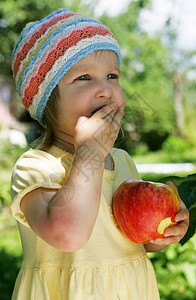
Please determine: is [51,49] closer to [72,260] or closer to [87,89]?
[87,89]

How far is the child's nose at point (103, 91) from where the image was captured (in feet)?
3.86

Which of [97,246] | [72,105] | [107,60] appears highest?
[107,60]

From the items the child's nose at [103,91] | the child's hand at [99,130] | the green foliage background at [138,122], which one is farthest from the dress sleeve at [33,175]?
the green foliage background at [138,122]

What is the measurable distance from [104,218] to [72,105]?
15.3 inches

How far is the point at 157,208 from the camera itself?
117 cm

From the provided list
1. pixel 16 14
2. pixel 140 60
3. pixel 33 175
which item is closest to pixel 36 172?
pixel 33 175

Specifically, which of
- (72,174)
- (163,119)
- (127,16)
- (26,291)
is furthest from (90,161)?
(163,119)

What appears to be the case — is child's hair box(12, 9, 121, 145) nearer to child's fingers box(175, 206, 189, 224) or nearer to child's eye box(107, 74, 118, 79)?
child's eye box(107, 74, 118, 79)

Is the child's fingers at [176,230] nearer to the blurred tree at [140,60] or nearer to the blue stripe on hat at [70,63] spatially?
the blue stripe on hat at [70,63]

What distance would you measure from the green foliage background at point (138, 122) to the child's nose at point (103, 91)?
0.12 metres

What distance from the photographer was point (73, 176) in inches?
40.2

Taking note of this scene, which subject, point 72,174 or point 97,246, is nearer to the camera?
point 72,174

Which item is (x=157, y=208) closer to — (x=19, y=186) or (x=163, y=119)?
(x=19, y=186)

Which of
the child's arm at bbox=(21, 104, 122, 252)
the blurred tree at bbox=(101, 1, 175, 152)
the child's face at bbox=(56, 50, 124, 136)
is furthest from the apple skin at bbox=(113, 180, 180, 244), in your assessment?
the blurred tree at bbox=(101, 1, 175, 152)
